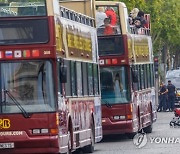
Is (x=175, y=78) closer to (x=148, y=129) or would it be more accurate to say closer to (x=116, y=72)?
(x=148, y=129)

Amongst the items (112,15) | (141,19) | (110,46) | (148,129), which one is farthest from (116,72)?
(141,19)

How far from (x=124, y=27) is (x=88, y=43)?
4.75 metres

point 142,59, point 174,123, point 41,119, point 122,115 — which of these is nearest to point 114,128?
point 122,115

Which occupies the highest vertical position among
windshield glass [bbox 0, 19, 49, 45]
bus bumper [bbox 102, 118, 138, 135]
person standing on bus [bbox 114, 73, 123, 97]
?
windshield glass [bbox 0, 19, 49, 45]

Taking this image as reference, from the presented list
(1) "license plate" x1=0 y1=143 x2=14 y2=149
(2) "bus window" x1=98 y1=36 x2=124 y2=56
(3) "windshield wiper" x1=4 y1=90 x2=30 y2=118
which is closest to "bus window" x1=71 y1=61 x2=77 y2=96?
(3) "windshield wiper" x1=4 y1=90 x2=30 y2=118

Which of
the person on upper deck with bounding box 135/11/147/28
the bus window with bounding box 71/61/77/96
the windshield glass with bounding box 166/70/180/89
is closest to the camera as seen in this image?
the bus window with bounding box 71/61/77/96

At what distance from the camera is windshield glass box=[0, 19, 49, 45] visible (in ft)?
64.2

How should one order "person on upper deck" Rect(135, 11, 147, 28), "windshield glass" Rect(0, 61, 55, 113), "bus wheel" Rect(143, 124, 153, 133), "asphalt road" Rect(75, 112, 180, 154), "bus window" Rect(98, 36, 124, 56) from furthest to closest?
"person on upper deck" Rect(135, 11, 147, 28) → "bus wheel" Rect(143, 124, 153, 133) → "bus window" Rect(98, 36, 124, 56) → "asphalt road" Rect(75, 112, 180, 154) → "windshield glass" Rect(0, 61, 55, 113)

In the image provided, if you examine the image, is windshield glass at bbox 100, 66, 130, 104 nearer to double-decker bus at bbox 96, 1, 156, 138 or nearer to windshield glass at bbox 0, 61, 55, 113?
double-decker bus at bbox 96, 1, 156, 138

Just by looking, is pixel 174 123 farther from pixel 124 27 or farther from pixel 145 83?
pixel 124 27

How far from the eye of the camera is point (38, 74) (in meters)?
19.5

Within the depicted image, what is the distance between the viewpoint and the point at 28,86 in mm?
19469

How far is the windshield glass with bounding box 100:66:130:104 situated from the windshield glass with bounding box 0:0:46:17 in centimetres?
944

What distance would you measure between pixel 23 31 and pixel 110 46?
9538mm
